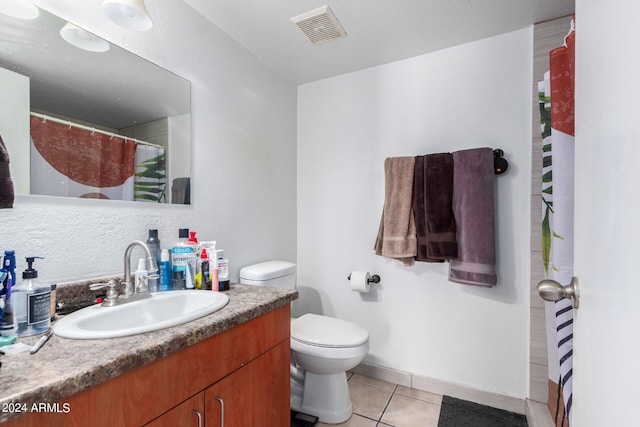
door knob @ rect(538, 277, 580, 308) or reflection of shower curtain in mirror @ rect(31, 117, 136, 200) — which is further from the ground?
reflection of shower curtain in mirror @ rect(31, 117, 136, 200)

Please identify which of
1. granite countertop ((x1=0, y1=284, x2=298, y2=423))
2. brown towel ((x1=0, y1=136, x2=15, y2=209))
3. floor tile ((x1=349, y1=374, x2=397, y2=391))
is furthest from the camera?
floor tile ((x1=349, y1=374, x2=397, y2=391))

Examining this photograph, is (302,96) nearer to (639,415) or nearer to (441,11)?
(441,11)

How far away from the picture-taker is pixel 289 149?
229cm

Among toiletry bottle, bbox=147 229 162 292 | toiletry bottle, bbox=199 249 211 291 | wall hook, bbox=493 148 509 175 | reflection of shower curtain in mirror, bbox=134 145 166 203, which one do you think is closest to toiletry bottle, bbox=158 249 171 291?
toiletry bottle, bbox=147 229 162 292

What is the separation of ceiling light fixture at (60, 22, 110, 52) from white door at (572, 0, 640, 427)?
1.49 meters

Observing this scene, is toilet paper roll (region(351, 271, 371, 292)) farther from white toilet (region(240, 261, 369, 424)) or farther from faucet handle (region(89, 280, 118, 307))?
faucet handle (region(89, 280, 118, 307))

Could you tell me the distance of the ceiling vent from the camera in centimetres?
157

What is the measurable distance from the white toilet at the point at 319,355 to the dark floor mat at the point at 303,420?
0.9 inches

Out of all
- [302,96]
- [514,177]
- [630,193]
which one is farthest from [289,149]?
[630,193]

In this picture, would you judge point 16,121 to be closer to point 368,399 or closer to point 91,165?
point 91,165

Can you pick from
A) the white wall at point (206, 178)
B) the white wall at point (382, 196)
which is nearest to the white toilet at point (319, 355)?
the white wall at point (206, 178)

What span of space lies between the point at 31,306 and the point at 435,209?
68.2 inches

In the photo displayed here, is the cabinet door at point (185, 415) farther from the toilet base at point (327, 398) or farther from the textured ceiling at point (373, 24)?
the textured ceiling at point (373, 24)

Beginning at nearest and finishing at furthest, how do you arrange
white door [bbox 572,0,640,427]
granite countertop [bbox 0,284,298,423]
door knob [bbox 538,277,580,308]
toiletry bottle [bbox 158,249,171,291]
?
white door [bbox 572,0,640,427] → granite countertop [bbox 0,284,298,423] → door knob [bbox 538,277,580,308] → toiletry bottle [bbox 158,249,171,291]
